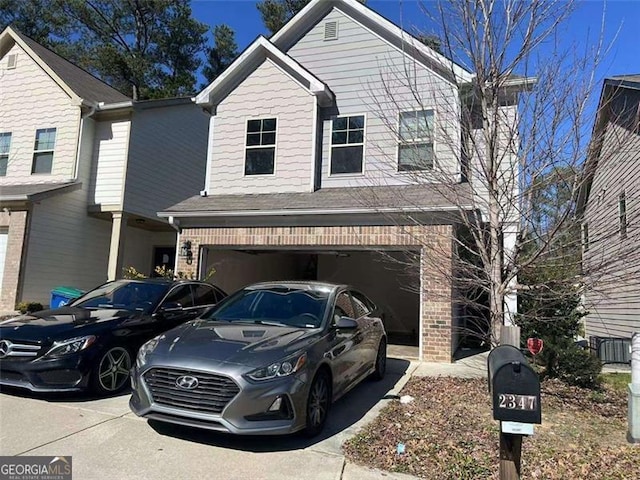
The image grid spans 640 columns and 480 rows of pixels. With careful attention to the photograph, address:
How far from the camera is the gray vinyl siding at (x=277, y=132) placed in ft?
36.8

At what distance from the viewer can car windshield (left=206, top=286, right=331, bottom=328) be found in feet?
17.8

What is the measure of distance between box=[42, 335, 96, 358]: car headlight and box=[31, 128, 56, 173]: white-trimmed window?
11073 millimetres

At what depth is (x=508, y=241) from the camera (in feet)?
24.3

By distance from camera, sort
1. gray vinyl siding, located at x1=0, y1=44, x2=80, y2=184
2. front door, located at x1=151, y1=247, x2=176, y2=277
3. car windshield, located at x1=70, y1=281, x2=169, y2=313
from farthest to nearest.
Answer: front door, located at x1=151, y1=247, x2=176, y2=277 < gray vinyl siding, located at x1=0, y1=44, x2=80, y2=184 < car windshield, located at x1=70, y1=281, x2=169, y2=313

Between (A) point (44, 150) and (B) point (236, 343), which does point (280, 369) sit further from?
(A) point (44, 150)

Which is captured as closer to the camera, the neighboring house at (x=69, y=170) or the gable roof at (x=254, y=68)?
the gable roof at (x=254, y=68)

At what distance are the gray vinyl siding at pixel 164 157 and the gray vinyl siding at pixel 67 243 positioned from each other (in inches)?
57.0

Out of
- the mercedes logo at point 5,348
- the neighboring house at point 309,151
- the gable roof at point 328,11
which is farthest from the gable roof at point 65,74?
the mercedes logo at point 5,348

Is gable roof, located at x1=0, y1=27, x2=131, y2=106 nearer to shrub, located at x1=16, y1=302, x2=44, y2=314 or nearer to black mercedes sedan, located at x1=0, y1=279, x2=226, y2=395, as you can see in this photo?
shrub, located at x1=16, y1=302, x2=44, y2=314

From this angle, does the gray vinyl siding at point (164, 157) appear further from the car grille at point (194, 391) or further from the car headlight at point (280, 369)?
the car headlight at point (280, 369)

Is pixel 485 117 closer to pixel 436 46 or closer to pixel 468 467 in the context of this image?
pixel 436 46

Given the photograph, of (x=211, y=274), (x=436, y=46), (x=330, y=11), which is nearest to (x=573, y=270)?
(x=436, y=46)

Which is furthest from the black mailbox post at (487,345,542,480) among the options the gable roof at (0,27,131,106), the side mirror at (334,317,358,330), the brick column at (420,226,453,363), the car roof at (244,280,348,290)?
the gable roof at (0,27,131,106)

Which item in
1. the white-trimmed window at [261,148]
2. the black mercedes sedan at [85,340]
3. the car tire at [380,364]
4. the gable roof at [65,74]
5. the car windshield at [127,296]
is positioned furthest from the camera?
the gable roof at [65,74]
